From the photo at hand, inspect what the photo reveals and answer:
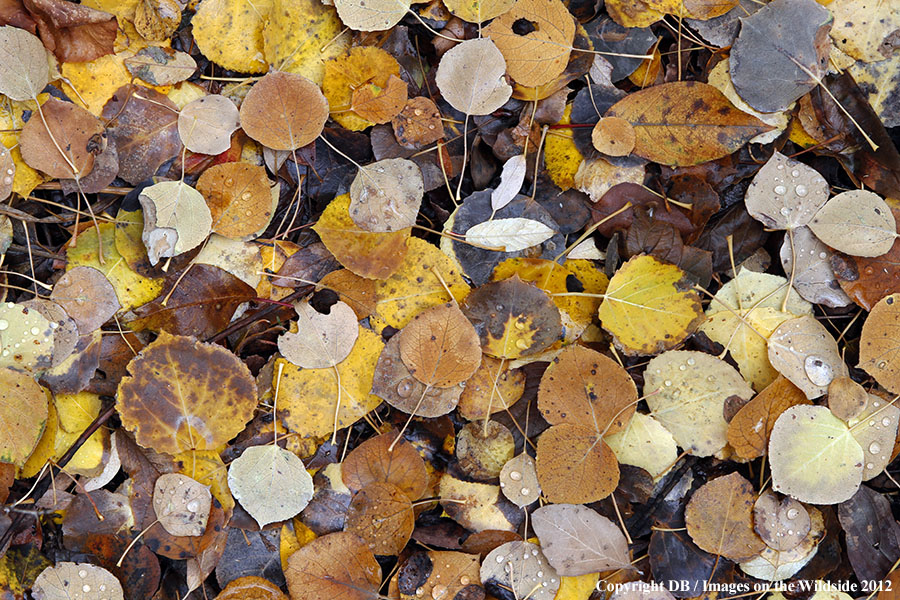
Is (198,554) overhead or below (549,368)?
below

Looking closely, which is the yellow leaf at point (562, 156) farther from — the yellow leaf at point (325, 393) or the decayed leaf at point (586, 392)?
the yellow leaf at point (325, 393)

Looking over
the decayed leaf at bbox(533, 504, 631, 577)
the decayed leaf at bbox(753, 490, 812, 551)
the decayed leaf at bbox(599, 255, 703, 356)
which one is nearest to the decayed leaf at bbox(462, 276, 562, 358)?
the decayed leaf at bbox(599, 255, 703, 356)

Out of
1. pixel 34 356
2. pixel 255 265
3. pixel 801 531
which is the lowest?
pixel 801 531

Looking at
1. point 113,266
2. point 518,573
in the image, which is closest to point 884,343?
point 518,573

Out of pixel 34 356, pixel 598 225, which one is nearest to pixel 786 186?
pixel 598 225

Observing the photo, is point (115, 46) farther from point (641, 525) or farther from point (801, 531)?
point (801, 531)

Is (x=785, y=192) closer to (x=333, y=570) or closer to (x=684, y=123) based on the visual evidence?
(x=684, y=123)
